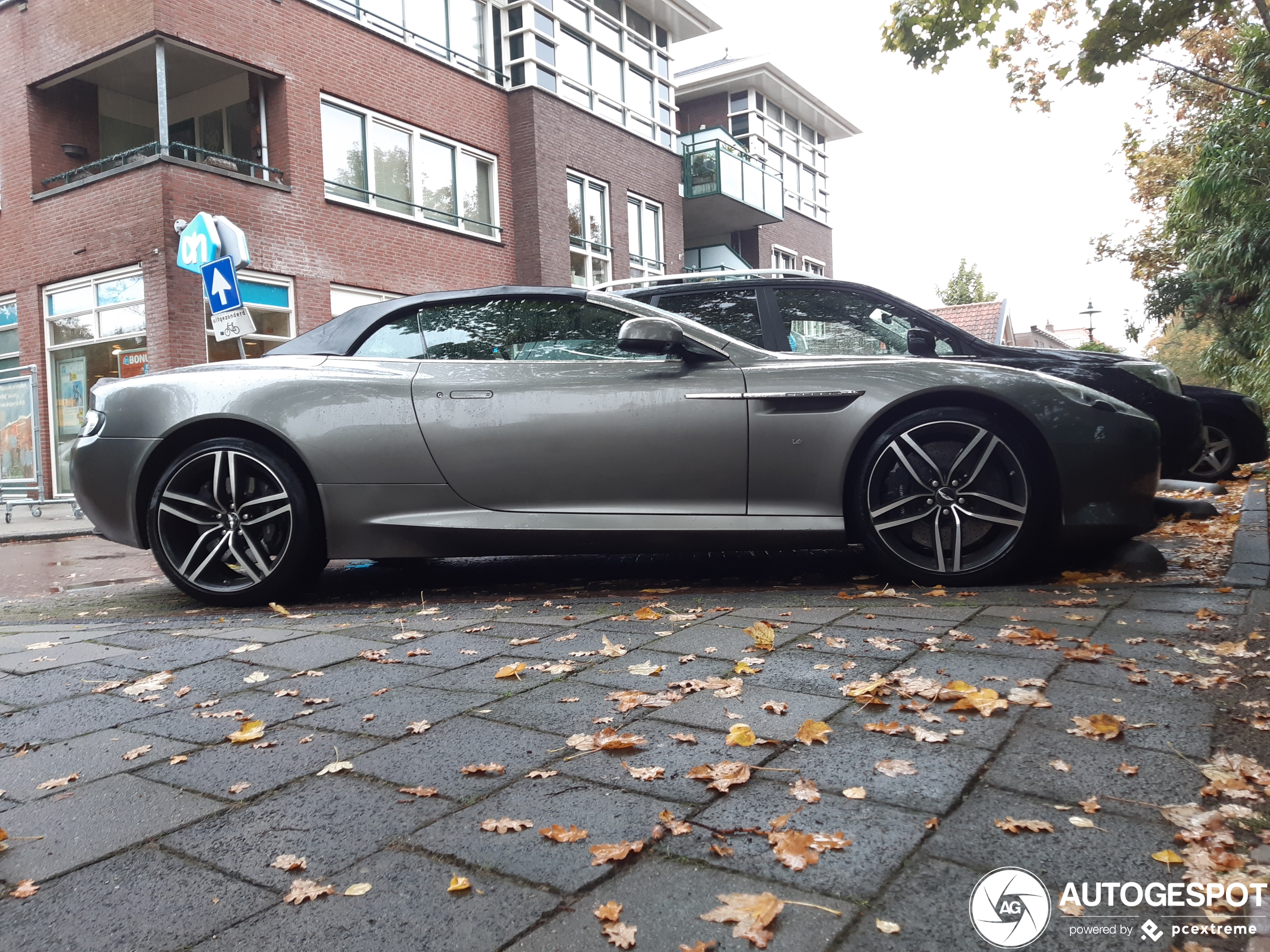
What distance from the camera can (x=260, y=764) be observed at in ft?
7.67

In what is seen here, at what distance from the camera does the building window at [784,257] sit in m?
28.9

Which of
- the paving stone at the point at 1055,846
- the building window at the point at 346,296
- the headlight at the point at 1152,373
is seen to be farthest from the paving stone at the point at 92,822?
the building window at the point at 346,296

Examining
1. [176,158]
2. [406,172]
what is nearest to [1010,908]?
[176,158]

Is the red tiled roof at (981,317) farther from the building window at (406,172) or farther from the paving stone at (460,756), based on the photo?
the paving stone at (460,756)

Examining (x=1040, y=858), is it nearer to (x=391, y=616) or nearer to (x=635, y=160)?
(x=391, y=616)

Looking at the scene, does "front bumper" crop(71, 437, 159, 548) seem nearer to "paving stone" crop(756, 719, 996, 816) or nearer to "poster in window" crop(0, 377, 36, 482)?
"paving stone" crop(756, 719, 996, 816)

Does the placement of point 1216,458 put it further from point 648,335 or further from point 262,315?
point 262,315

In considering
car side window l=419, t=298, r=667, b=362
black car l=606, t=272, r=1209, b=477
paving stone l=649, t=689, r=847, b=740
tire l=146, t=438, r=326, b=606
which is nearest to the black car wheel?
black car l=606, t=272, r=1209, b=477

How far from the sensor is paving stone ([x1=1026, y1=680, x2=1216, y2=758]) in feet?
7.50

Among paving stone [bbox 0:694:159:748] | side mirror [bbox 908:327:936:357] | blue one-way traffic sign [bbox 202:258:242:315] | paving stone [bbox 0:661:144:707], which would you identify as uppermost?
blue one-way traffic sign [bbox 202:258:242:315]

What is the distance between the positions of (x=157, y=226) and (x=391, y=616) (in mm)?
11015

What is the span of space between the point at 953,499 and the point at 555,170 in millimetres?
16277

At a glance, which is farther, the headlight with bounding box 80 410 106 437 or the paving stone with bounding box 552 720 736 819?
the headlight with bounding box 80 410 106 437

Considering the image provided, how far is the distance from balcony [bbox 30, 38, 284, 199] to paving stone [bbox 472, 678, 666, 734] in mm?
12843
